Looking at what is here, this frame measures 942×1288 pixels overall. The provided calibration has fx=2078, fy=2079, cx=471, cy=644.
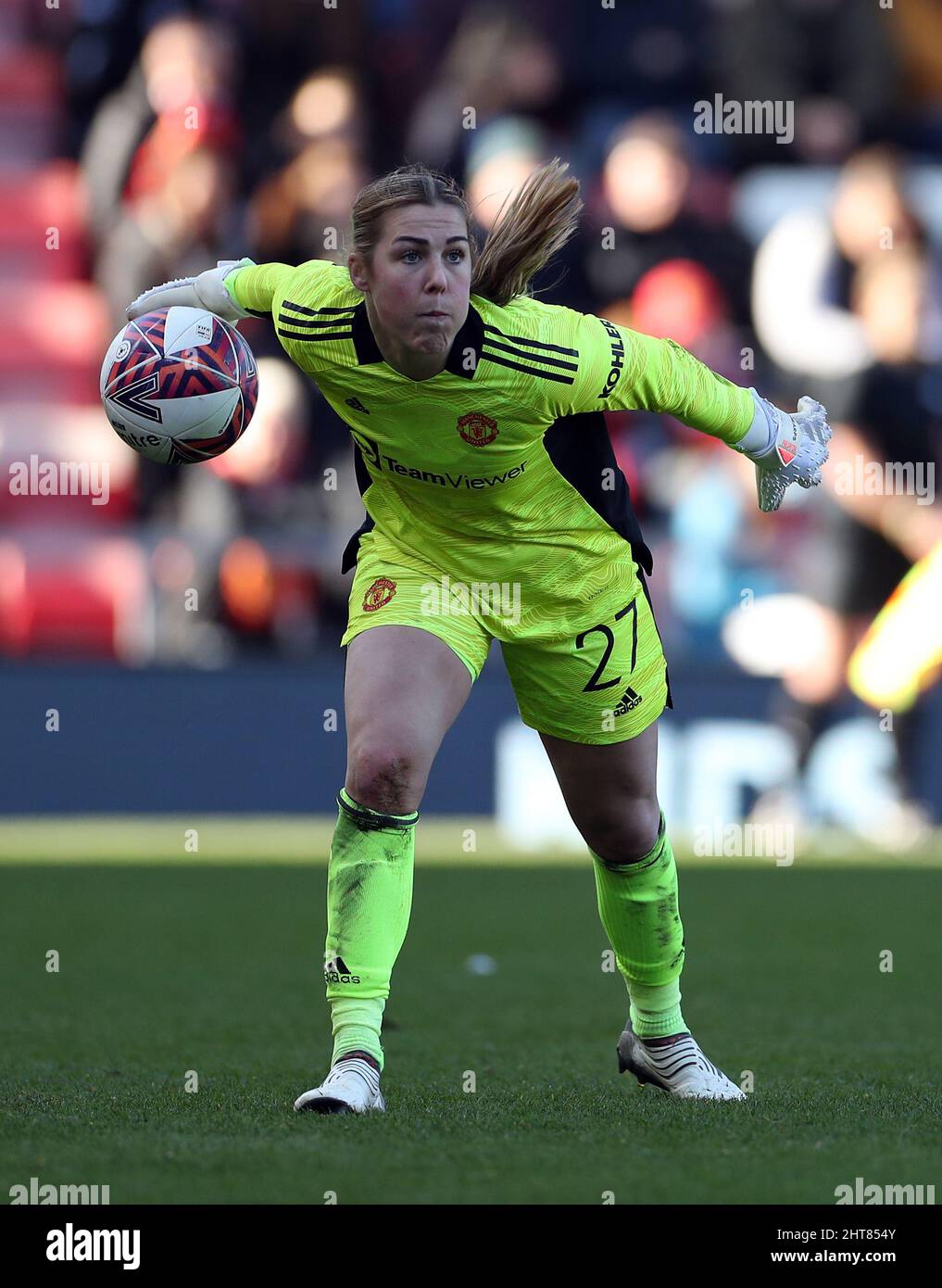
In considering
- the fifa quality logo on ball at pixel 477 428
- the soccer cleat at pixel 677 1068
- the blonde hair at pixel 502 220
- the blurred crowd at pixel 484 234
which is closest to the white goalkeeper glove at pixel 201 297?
the blonde hair at pixel 502 220

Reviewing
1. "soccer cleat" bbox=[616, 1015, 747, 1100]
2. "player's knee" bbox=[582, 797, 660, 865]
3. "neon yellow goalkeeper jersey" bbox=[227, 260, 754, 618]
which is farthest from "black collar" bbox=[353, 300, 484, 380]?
"soccer cleat" bbox=[616, 1015, 747, 1100]

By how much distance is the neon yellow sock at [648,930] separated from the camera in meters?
4.95

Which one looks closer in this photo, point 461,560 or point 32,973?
point 461,560

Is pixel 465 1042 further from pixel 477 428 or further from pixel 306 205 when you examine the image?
pixel 306 205

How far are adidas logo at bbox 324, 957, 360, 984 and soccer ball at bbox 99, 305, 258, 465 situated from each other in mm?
1248

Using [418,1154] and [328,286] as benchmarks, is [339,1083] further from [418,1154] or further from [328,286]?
[328,286]

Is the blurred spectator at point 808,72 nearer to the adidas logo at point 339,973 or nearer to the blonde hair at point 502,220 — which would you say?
the blonde hair at point 502,220

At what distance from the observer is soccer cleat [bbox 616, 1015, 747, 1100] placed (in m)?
4.77

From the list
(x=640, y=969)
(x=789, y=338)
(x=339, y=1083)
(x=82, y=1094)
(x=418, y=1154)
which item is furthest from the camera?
(x=789, y=338)

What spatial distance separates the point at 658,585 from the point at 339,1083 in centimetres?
975

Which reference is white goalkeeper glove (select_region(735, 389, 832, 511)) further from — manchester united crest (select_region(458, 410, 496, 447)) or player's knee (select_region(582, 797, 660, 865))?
player's knee (select_region(582, 797, 660, 865))

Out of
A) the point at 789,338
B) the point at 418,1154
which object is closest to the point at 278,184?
the point at 789,338
